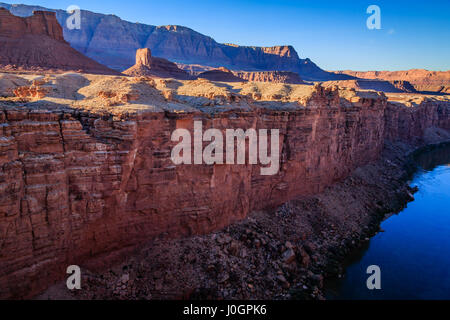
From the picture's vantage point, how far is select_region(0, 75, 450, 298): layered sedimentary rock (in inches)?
432

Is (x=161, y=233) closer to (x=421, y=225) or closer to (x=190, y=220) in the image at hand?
(x=190, y=220)

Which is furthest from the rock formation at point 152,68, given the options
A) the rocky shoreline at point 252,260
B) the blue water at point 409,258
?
the blue water at point 409,258

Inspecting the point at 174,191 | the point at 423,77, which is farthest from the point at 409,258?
the point at 423,77

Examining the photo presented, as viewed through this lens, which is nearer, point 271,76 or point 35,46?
point 35,46

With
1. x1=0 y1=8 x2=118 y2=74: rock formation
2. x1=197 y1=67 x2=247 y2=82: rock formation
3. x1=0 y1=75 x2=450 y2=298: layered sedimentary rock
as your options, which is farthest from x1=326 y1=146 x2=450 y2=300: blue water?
x1=197 y1=67 x2=247 y2=82: rock formation

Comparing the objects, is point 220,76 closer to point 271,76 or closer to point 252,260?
point 271,76

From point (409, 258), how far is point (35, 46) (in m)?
51.2

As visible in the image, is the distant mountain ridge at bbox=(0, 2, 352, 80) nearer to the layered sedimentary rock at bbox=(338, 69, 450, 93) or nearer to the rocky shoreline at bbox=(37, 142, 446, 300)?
the layered sedimentary rock at bbox=(338, 69, 450, 93)

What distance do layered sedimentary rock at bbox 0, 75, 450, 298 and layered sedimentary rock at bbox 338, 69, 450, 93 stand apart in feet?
360

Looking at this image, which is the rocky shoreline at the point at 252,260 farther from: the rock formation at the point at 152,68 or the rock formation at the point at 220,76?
the rock formation at the point at 152,68

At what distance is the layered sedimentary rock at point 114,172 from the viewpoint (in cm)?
1098

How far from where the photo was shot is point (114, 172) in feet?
42.1

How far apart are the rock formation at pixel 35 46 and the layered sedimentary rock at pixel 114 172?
94.8 ft
